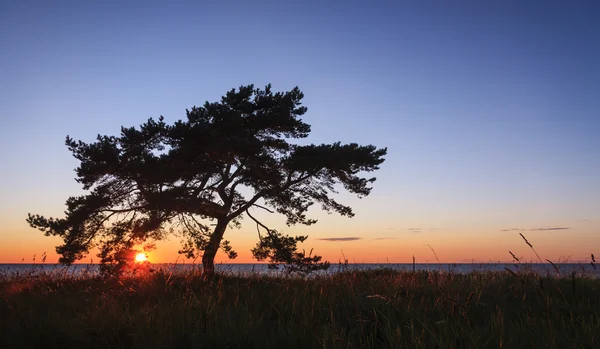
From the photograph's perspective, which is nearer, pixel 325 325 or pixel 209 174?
pixel 325 325

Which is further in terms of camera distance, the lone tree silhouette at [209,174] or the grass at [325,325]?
the lone tree silhouette at [209,174]

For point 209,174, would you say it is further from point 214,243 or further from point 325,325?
point 325,325

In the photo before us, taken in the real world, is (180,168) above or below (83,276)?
above

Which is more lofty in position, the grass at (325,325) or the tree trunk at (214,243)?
the tree trunk at (214,243)

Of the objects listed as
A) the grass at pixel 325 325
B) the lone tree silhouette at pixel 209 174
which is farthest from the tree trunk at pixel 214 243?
the grass at pixel 325 325

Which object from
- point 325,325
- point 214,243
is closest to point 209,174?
point 214,243

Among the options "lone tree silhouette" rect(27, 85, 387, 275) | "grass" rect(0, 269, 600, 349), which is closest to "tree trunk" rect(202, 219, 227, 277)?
"lone tree silhouette" rect(27, 85, 387, 275)

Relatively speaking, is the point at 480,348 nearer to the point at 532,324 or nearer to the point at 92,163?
the point at 532,324

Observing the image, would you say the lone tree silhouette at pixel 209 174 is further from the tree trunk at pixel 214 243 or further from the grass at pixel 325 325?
the grass at pixel 325 325

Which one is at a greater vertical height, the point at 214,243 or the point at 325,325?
the point at 214,243

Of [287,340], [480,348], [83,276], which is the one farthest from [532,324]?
[83,276]

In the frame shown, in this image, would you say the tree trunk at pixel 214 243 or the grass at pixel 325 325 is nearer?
the grass at pixel 325 325

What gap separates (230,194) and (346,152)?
524 centimetres

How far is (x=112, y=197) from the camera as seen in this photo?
16750mm
